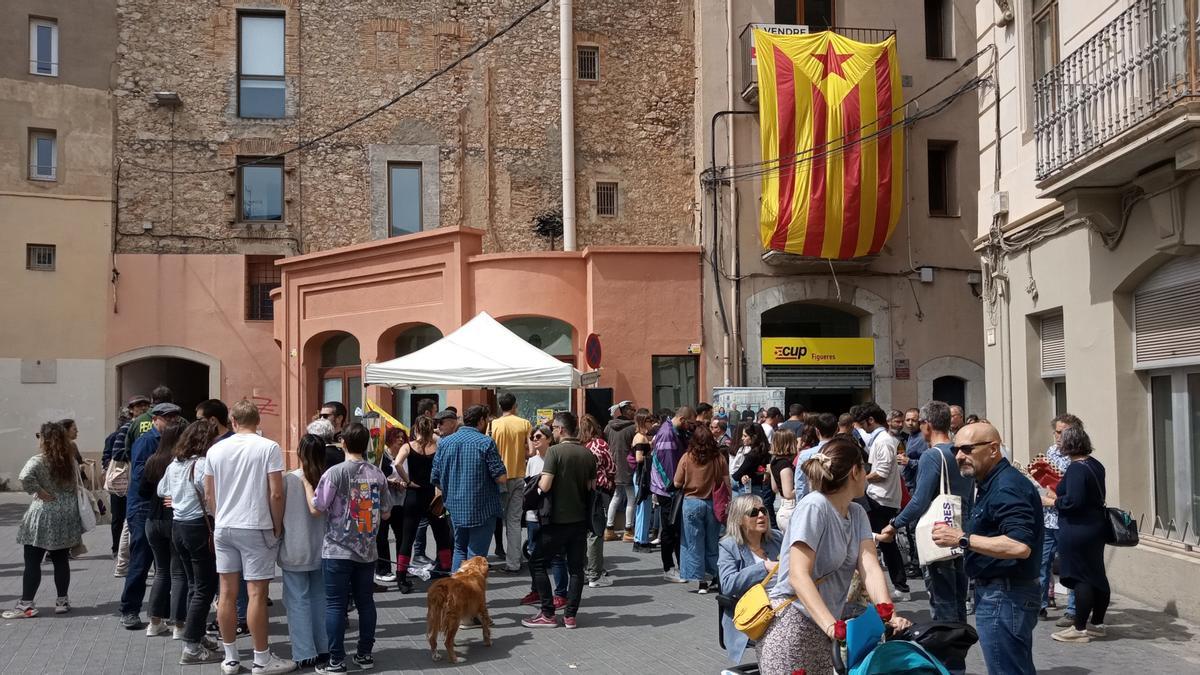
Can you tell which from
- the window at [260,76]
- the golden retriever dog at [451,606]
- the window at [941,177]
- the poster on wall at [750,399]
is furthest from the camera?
the window at [260,76]

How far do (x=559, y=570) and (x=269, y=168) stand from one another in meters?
16.5

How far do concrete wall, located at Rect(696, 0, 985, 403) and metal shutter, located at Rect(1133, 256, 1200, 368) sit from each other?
9.69 meters

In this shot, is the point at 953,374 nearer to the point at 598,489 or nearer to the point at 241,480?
the point at 598,489

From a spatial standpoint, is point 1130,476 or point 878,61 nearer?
point 1130,476

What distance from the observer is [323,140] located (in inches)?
900

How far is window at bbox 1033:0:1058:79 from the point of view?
1179cm

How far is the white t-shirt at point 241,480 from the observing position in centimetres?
722

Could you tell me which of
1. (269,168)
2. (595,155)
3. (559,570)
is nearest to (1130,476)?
(559,570)

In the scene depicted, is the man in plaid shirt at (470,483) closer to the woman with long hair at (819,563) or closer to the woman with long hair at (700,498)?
the woman with long hair at (700,498)

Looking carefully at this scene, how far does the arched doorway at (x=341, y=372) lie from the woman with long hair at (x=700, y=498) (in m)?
12.4

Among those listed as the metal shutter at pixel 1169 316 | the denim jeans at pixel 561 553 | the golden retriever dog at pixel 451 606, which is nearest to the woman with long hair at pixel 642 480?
the denim jeans at pixel 561 553

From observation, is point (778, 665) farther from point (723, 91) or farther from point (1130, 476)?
point (723, 91)

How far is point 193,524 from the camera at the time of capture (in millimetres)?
7766

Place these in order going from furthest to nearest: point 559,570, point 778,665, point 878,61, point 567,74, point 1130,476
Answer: point 567,74 < point 878,61 < point 1130,476 < point 559,570 < point 778,665
